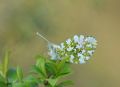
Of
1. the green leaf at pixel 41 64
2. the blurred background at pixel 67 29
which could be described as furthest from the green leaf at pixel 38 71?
the blurred background at pixel 67 29

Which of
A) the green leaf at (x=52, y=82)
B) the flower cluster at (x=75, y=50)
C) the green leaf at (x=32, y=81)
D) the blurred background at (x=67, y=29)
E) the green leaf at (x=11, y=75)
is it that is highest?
the blurred background at (x=67, y=29)

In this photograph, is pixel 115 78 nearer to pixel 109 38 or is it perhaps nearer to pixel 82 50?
pixel 109 38

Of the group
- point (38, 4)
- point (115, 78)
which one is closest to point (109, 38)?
point (115, 78)

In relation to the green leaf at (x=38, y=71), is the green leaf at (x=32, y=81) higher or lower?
lower

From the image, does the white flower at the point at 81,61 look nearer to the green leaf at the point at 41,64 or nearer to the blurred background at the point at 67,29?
the green leaf at the point at 41,64

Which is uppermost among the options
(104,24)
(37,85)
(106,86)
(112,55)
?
(104,24)
